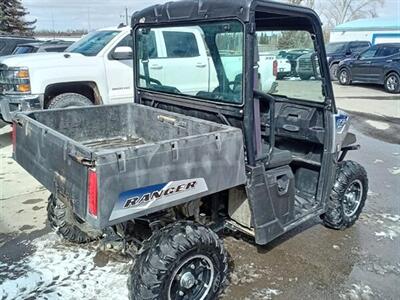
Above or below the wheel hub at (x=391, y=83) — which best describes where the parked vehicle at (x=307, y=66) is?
above

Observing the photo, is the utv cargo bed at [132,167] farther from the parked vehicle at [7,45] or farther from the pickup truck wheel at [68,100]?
the parked vehicle at [7,45]

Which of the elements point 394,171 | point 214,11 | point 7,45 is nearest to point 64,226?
point 214,11

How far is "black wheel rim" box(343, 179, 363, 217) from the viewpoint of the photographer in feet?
13.9

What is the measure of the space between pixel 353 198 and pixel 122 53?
4715 millimetres

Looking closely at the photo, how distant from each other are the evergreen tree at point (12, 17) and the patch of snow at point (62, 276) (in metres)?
32.4

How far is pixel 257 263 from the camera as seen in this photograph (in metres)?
3.64

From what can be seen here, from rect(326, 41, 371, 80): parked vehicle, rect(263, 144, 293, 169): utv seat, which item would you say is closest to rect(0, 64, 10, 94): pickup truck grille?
rect(263, 144, 293, 169): utv seat

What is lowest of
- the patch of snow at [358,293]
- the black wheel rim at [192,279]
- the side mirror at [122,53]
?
the patch of snow at [358,293]

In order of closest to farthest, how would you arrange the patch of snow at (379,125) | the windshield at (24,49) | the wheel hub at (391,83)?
the patch of snow at (379,125) → the windshield at (24,49) → the wheel hub at (391,83)

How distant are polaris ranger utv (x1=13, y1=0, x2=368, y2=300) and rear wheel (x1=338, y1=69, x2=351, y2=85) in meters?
14.8

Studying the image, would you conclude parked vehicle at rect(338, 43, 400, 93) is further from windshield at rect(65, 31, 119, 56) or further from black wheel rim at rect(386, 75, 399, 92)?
windshield at rect(65, 31, 119, 56)

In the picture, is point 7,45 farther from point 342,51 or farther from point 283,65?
point 342,51

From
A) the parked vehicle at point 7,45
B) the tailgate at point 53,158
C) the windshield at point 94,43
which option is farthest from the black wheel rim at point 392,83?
the tailgate at point 53,158

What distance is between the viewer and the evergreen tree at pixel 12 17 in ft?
105
